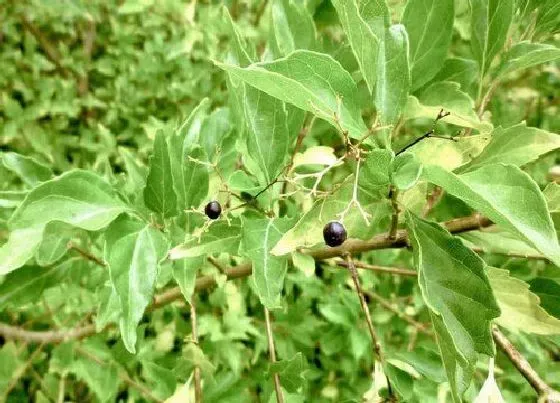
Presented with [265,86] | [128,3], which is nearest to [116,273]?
[265,86]

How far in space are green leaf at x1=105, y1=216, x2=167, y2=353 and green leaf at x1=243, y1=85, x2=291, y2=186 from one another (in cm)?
15

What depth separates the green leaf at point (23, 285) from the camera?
3.18 feet

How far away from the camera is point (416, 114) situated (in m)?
0.62

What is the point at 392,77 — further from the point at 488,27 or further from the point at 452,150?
the point at 488,27

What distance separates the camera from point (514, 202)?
18.4 inches

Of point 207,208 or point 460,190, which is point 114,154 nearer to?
point 207,208

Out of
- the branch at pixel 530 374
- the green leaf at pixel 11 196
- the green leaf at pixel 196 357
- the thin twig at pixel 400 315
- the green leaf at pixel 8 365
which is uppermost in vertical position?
the green leaf at pixel 11 196

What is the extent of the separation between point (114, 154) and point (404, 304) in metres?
1.09

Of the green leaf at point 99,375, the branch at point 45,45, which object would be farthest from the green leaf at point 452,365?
the branch at point 45,45

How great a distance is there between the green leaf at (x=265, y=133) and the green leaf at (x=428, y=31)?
0.17 m

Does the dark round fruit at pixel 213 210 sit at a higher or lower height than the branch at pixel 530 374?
higher

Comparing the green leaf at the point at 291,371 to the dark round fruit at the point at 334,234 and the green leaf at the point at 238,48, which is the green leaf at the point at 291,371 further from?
the green leaf at the point at 238,48

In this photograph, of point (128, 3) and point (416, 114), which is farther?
point (128, 3)

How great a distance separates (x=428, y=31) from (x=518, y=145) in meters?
0.17
